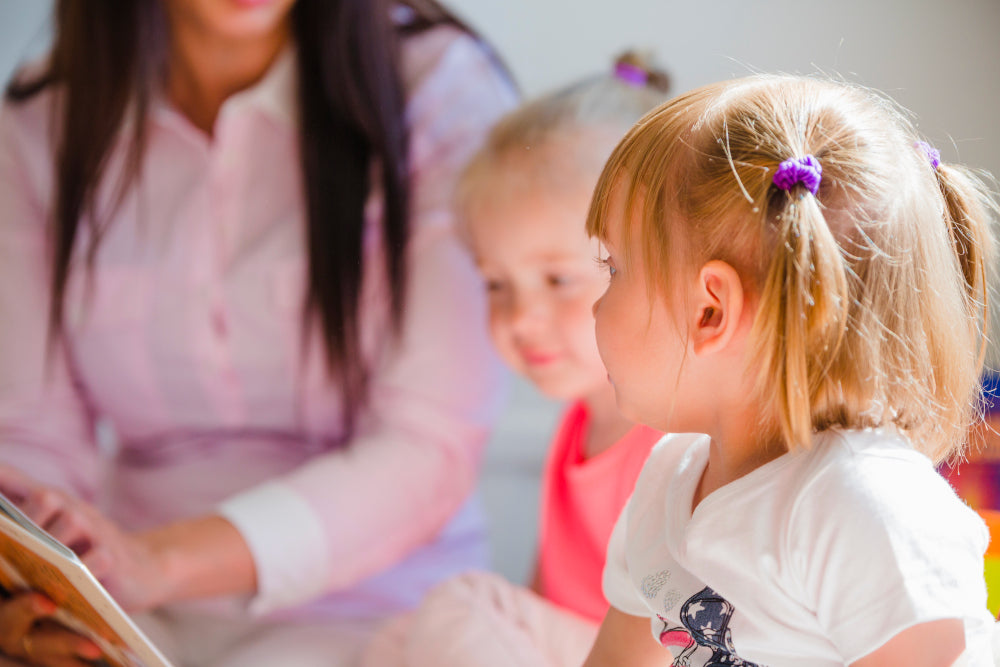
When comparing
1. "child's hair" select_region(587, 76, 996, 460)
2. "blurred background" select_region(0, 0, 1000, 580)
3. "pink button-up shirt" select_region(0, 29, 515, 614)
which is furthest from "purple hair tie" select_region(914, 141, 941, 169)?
"pink button-up shirt" select_region(0, 29, 515, 614)

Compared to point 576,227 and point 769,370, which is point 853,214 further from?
point 576,227

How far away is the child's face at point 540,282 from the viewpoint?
2.45 feet

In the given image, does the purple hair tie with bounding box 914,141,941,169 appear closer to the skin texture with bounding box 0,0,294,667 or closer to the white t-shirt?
the white t-shirt

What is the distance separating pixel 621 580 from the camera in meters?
0.56

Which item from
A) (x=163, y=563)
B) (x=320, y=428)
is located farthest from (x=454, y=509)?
(x=163, y=563)

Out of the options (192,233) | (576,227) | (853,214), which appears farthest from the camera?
(192,233)

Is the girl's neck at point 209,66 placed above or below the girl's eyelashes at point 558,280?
above

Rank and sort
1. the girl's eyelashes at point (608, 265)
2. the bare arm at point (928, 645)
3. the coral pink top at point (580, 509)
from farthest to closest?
the coral pink top at point (580, 509) < the girl's eyelashes at point (608, 265) < the bare arm at point (928, 645)

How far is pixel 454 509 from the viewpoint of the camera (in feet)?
2.93

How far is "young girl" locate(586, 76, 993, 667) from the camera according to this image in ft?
1.36

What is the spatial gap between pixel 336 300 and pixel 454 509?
0.21m

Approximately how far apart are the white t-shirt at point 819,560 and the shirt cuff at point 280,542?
354mm

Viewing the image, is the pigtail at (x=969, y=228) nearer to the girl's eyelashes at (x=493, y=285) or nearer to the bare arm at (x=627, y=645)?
the bare arm at (x=627, y=645)

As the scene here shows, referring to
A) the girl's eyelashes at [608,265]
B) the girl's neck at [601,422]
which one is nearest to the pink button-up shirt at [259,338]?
the girl's neck at [601,422]
